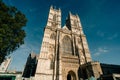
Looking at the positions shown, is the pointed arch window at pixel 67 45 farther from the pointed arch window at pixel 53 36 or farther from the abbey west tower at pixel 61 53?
the pointed arch window at pixel 53 36

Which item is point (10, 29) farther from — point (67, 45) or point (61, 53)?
point (67, 45)

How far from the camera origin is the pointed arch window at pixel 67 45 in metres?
27.7

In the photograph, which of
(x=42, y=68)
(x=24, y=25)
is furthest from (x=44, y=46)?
(x=24, y=25)

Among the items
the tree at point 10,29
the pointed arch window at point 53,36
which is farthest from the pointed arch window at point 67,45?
the tree at point 10,29

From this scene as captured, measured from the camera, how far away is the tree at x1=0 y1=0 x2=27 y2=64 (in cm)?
1315

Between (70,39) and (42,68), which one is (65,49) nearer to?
(70,39)

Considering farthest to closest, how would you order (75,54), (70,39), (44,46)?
1. (70,39)
2. (75,54)
3. (44,46)

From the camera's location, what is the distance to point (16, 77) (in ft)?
57.8

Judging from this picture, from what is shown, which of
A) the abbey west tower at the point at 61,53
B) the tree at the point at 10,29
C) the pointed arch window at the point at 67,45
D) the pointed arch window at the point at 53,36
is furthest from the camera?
the pointed arch window at the point at 53,36

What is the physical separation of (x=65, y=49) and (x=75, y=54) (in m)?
3.14

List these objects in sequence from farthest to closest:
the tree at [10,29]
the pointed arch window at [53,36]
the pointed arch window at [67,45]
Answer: the pointed arch window at [53,36], the pointed arch window at [67,45], the tree at [10,29]

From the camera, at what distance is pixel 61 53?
24.5 m

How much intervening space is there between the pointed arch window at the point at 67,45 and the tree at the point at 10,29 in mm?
13887

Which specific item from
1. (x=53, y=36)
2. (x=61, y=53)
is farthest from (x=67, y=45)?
(x=61, y=53)
